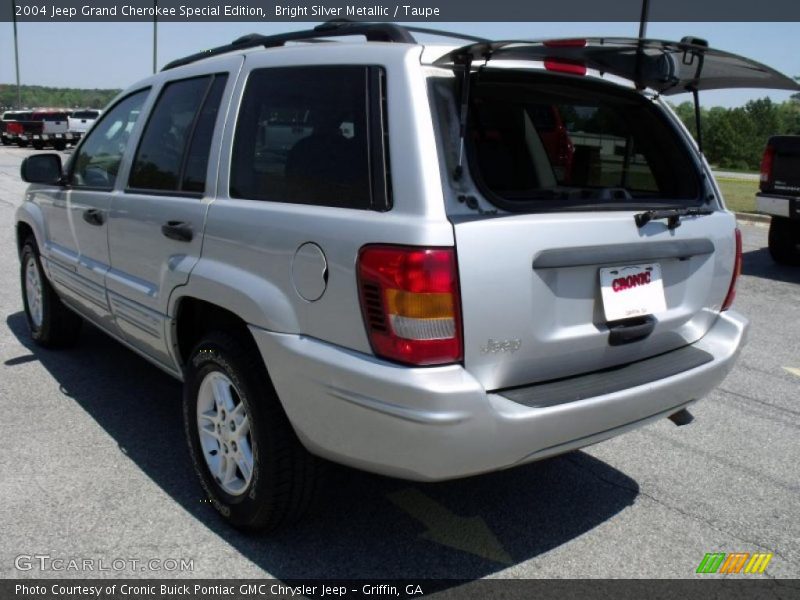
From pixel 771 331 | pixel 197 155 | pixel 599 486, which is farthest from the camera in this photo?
pixel 771 331

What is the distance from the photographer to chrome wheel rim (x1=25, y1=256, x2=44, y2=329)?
504 centimetres

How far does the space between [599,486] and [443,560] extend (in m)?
0.95

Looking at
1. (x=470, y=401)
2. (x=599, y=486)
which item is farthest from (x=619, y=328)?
(x=599, y=486)

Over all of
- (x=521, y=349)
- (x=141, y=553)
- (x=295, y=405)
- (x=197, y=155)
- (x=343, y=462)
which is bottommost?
(x=141, y=553)

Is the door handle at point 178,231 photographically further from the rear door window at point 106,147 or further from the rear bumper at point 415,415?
the rear door window at point 106,147

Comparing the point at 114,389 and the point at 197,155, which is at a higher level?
the point at 197,155

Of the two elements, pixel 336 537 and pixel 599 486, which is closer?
pixel 336 537

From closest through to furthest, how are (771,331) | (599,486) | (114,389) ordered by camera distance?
(599,486) → (114,389) → (771,331)

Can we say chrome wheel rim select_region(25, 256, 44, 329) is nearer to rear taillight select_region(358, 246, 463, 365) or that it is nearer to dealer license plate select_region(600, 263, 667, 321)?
rear taillight select_region(358, 246, 463, 365)

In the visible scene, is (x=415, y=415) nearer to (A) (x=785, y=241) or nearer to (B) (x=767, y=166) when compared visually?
(B) (x=767, y=166)

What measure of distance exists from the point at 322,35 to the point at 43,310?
317cm

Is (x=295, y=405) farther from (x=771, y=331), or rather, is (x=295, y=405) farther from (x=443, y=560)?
(x=771, y=331)

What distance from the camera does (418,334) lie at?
7.14ft

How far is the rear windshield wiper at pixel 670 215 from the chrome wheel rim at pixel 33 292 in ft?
13.1
